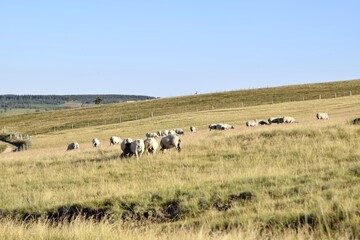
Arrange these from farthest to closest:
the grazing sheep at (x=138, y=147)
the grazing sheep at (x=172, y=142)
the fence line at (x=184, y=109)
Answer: the fence line at (x=184, y=109) < the grazing sheep at (x=172, y=142) < the grazing sheep at (x=138, y=147)

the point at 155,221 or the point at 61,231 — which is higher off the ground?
the point at 61,231

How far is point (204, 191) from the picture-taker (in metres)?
13.5

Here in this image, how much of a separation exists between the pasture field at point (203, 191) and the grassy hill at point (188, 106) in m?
60.5

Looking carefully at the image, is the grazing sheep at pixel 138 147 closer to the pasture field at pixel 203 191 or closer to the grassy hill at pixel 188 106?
the pasture field at pixel 203 191

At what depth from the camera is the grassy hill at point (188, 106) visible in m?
85.6

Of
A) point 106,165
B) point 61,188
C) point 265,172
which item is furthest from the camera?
point 106,165

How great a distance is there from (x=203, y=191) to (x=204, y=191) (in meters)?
0.04

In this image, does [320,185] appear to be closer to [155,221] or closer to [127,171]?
[155,221]

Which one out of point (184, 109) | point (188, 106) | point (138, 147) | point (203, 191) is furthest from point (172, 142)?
point (188, 106)

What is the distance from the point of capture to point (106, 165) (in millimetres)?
21859

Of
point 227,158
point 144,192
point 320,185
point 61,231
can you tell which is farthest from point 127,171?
point 61,231

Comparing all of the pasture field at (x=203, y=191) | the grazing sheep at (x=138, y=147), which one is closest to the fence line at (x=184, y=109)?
the pasture field at (x=203, y=191)

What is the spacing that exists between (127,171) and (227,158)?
402cm

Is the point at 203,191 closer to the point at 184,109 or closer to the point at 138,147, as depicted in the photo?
the point at 138,147
